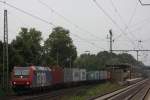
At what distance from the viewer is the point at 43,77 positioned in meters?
47.5

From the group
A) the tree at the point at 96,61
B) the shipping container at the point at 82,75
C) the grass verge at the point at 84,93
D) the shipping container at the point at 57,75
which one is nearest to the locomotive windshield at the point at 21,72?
the grass verge at the point at 84,93

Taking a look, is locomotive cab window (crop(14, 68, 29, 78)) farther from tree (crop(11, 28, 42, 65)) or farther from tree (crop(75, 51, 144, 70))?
tree (crop(75, 51, 144, 70))

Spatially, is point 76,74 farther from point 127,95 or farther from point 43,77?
point 127,95

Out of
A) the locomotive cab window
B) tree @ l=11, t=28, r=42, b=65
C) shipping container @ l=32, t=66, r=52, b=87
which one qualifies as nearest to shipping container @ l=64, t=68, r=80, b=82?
tree @ l=11, t=28, r=42, b=65

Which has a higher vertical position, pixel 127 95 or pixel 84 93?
pixel 84 93

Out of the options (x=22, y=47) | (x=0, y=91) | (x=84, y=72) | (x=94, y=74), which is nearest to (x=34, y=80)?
(x=0, y=91)

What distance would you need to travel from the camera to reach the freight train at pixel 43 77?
4234 cm

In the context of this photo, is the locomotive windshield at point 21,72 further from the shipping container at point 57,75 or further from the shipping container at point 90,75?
the shipping container at point 90,75

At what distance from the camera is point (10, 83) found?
44.5 metres

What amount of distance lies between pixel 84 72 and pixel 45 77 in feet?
82.3

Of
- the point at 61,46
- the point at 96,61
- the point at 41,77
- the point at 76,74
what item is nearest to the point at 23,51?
the point at 76,74

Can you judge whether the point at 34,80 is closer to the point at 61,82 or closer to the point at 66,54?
the point at 61,82

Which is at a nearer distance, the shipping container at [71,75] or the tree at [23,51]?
the tree at [23,51]

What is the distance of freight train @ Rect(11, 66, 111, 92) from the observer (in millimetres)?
A: 42344
